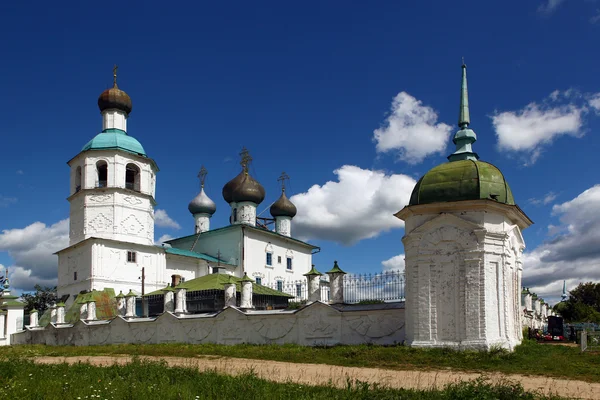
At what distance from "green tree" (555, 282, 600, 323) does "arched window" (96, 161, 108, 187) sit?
31055 millimetres

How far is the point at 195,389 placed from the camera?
30.3 ft

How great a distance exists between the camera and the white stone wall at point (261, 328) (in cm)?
1752

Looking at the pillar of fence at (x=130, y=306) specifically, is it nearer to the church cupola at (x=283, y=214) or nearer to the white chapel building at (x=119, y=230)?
the white chapel building at (x=119, y=230)

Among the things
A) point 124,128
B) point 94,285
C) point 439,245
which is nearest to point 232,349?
point 439,245

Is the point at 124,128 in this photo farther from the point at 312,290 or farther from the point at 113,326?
the point at 312,290

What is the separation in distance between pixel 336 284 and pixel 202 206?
25.3 m

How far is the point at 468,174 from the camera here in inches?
639

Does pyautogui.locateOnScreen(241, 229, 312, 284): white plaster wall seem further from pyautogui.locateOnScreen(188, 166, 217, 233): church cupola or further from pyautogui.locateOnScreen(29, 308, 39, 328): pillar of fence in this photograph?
pyautogui.locateOnScreen(29, 308, 39, 328): pillar of fence

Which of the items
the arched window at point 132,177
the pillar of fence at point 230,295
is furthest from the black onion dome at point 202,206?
the pillar of fence at point 230,295

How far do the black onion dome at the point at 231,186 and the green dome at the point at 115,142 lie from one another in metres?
8.34

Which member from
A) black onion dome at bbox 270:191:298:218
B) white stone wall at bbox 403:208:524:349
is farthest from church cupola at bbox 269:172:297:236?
white stone wall at bbox 403:208:524:349

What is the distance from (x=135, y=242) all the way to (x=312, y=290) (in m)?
15.7

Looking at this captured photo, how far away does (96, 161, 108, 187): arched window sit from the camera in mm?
31891

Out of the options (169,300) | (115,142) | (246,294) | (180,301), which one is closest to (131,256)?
(115,142)
